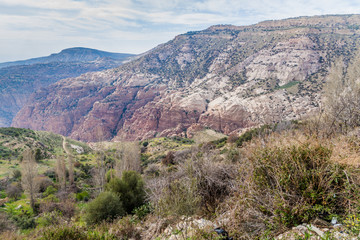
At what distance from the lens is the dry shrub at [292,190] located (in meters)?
2.94

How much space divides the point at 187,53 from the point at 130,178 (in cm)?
11525

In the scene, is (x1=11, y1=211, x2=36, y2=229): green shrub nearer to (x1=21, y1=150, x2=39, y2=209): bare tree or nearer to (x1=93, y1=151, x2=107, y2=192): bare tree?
(x1=21, y1=150, x2=39, y2=209): bare tree

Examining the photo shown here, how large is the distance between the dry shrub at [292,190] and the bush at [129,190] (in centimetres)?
889

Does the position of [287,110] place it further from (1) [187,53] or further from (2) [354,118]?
(1) [187,53]

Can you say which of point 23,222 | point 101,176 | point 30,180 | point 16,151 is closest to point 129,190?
point 23,222

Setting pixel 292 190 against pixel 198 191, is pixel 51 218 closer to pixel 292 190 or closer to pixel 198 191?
pixel 198 191

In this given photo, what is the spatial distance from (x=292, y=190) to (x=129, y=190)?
10187 mm

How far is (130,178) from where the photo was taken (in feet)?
38.7

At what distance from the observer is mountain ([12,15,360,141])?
56.5m

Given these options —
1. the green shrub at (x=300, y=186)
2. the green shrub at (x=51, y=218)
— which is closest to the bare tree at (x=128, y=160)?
the green shrub at (x=51, y=218)

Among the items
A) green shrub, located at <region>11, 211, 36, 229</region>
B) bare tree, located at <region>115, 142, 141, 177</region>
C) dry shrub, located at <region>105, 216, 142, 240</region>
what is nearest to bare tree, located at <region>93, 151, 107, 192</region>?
bare tree, located at <region>115, 142, 141, 177</region>

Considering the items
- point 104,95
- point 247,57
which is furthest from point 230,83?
point 104,95

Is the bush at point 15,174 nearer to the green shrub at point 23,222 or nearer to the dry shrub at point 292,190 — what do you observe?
the green shrub at point 23,222

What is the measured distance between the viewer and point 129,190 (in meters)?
11.4
